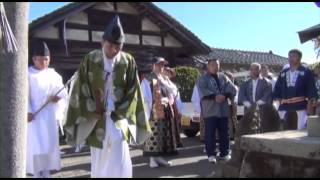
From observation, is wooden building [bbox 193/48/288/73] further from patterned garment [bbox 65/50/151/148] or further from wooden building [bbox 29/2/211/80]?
patterned garment [bbox 65/50/151/148]

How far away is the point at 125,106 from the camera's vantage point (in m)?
4.56

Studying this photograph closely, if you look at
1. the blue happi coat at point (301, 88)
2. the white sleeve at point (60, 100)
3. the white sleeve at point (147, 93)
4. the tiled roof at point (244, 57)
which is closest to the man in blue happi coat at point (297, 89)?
the blue happi coat at point (301, 88)

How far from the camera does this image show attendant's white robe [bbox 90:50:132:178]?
4.41 meters

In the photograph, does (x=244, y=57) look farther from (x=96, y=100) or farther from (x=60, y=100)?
(x=96, y=100)

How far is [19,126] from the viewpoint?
4547 mm

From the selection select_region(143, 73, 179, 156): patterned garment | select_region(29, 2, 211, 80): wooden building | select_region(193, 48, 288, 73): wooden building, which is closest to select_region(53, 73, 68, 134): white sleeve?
select_region(143, 73, 179, 156): patterned garment

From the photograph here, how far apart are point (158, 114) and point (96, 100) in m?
3.62

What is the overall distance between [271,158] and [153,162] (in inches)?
133

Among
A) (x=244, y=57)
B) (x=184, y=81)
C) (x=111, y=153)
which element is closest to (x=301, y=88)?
(x=111, y=153)

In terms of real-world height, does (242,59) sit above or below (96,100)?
above

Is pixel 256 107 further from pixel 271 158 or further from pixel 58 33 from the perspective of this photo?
pixel 58 33

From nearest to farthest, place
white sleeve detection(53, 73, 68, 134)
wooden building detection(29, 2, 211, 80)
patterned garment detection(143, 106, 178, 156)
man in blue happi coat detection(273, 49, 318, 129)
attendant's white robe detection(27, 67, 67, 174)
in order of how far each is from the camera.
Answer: attendant's white robe detection(27, 67, 67, 174), white sleeve detection(53, 73, 68, 134), man in blue happi coat detection(273, 49, 318, 129), patterned garment detection(143, 106, 178, 156), wooden building detection(29, 2, 211, 80)

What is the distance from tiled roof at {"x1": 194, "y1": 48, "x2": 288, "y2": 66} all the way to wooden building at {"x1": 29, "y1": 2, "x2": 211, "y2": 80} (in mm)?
5785

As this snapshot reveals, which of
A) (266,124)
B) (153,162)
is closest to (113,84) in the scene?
(153,162)
